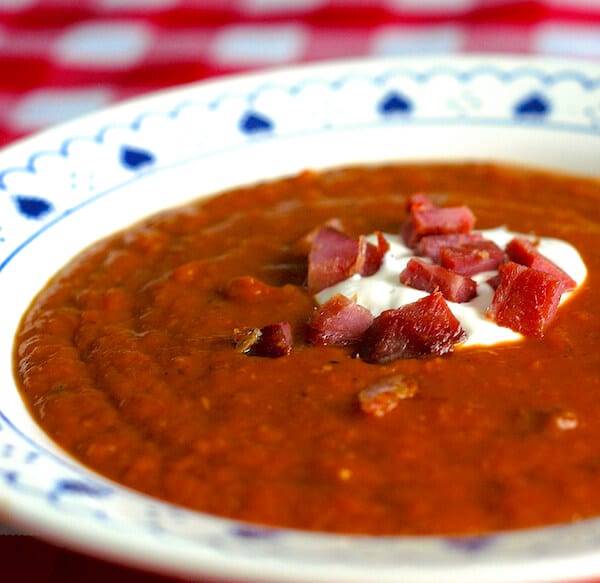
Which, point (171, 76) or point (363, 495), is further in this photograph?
point (171, 76)

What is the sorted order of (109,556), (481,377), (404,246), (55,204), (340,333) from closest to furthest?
(109,556) → (481,377) → (340,333) → (404,246) → (55,204)

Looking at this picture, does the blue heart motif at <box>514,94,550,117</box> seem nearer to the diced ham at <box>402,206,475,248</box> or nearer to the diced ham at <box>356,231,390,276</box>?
the diced ham at <box>402,206,475,248</box>

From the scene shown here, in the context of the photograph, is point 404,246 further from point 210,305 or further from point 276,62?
→ point 276,62

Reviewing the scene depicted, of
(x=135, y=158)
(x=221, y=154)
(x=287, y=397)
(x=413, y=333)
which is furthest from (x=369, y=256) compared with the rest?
(x=135, y=158)

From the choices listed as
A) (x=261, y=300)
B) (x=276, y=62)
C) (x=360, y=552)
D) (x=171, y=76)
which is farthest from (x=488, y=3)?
(x=360, y=552)

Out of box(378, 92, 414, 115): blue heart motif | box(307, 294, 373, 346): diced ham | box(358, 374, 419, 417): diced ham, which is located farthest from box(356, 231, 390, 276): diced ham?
box(378, 92, 414, 115): blue heart motif

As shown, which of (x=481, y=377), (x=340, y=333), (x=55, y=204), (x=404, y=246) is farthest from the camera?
(x=55, y=204)

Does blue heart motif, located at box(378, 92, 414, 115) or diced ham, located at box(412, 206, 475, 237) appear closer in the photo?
diced ham, located at box(412, 206, 475, 237)

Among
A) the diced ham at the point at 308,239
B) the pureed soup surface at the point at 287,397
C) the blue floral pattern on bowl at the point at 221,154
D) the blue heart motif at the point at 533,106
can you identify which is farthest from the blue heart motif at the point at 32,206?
the blue heart motif at the point at 533,106
